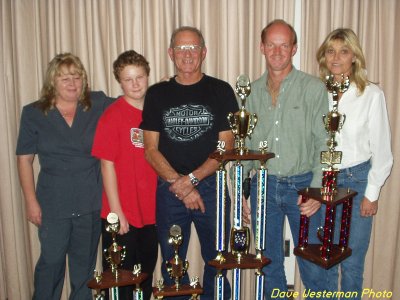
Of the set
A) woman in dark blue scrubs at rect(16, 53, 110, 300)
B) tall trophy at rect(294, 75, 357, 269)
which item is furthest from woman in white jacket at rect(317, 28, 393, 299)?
woman in dark blue scrubs at rect(16, 53, 110, 300)

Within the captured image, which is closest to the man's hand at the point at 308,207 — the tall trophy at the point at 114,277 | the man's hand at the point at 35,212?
the tall trophy at the point at 114,277

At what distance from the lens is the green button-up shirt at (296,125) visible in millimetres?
1930

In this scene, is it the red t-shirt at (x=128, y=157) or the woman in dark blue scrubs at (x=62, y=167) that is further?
the woman in dark blue scrubs at (x=62, y=167)

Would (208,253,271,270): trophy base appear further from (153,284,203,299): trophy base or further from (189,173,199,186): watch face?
(189,173,199,186): watch face

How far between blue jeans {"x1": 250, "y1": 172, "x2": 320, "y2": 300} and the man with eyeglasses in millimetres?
319

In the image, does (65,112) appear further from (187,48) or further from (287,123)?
(287,123)

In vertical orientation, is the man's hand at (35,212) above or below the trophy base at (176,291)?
above

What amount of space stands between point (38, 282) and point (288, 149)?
169 centimetres

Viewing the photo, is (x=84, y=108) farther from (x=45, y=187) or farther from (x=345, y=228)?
(x=345, y=228)

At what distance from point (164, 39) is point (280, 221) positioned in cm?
142

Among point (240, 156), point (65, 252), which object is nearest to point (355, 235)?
point (240, 156)

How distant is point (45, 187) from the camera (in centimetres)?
221

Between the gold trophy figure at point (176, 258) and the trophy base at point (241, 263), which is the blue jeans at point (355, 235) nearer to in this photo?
the trophy base at point (241, 263)

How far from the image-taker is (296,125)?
1955 mm
